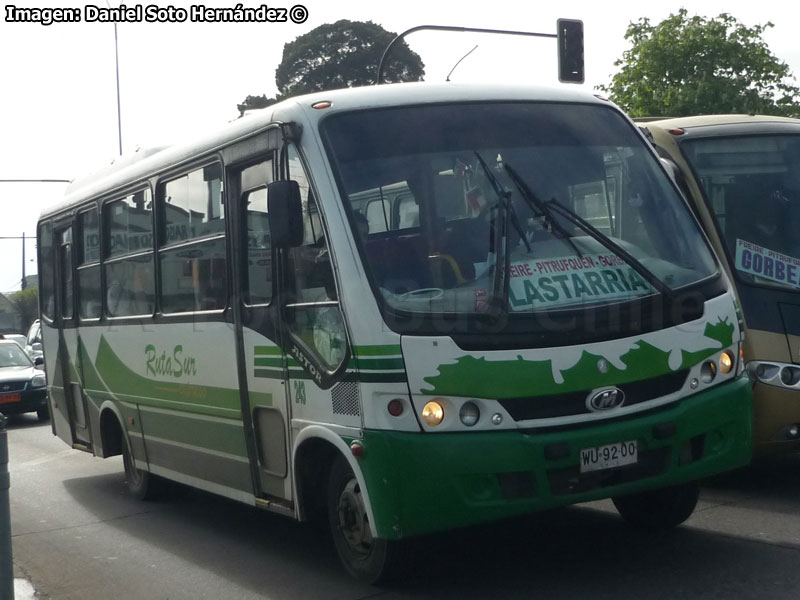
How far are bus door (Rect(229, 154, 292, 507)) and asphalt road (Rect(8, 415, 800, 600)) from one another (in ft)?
1.94

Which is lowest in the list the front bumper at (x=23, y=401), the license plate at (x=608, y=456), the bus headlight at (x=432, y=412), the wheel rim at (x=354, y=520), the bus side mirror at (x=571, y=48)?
the front bumper at (x=23, y=401)

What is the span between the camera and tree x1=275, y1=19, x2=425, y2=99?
70.2m

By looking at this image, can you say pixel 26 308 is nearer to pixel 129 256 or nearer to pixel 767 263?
pixel 129 256

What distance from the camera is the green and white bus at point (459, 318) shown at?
560cm

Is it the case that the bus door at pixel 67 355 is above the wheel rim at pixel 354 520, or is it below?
above

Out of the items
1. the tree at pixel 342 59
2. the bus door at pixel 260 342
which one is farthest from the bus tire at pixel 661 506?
the tree at pixel 342 59

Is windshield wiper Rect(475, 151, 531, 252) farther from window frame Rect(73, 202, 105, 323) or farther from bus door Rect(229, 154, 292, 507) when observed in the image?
window frame Rect(73, 202, 105, 323)

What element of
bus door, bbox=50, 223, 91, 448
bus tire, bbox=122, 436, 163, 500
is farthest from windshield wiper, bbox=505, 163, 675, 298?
bus door, bbox=50, 223, 91, 448

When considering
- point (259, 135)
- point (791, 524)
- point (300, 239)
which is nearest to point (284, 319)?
point (300, 239)

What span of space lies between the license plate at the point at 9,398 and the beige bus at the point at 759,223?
46.0ft

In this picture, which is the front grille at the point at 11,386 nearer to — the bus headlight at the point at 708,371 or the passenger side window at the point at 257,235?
the passenger side window at the point at 257,235

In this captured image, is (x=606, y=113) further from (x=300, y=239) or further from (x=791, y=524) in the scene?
(x=791, y=524)

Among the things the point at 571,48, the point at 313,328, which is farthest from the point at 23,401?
the point at 313,328

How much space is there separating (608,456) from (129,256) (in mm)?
5078
